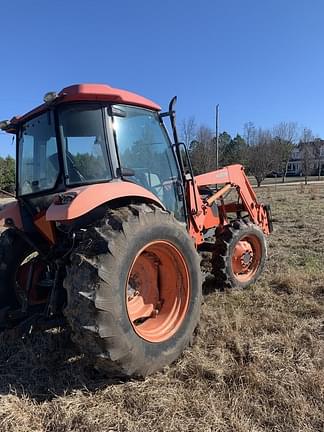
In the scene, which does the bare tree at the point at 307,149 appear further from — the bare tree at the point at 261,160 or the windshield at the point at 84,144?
the windshield at the point at 84,144

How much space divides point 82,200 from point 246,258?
3.17 m

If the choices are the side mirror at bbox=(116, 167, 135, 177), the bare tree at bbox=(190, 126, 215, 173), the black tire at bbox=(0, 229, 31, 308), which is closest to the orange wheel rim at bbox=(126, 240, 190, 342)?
the side mirror at bbox=(116, 167, 135, 177)

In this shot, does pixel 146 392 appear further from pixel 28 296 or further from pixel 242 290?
pixel 242 290

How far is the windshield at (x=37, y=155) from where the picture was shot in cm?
377

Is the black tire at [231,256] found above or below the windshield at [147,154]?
below

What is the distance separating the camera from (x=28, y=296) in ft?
13.2

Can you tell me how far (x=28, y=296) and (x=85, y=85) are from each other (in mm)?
2198

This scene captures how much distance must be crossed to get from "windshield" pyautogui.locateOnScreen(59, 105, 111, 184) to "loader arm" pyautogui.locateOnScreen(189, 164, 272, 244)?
1489 millimetres

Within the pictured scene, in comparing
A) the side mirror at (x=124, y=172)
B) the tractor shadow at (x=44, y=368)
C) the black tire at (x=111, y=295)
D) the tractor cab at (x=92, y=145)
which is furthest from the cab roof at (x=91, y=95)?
the tractor shadow at (x=44, y=368)

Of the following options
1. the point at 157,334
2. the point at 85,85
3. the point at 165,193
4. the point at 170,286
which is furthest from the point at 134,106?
the point at 157,334

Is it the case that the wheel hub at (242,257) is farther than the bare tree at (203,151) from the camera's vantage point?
No

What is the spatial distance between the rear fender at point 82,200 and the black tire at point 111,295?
138mm

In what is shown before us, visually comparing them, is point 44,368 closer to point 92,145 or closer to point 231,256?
point 92,145

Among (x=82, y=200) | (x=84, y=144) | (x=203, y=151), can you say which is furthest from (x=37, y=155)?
(x=203, y=151)
